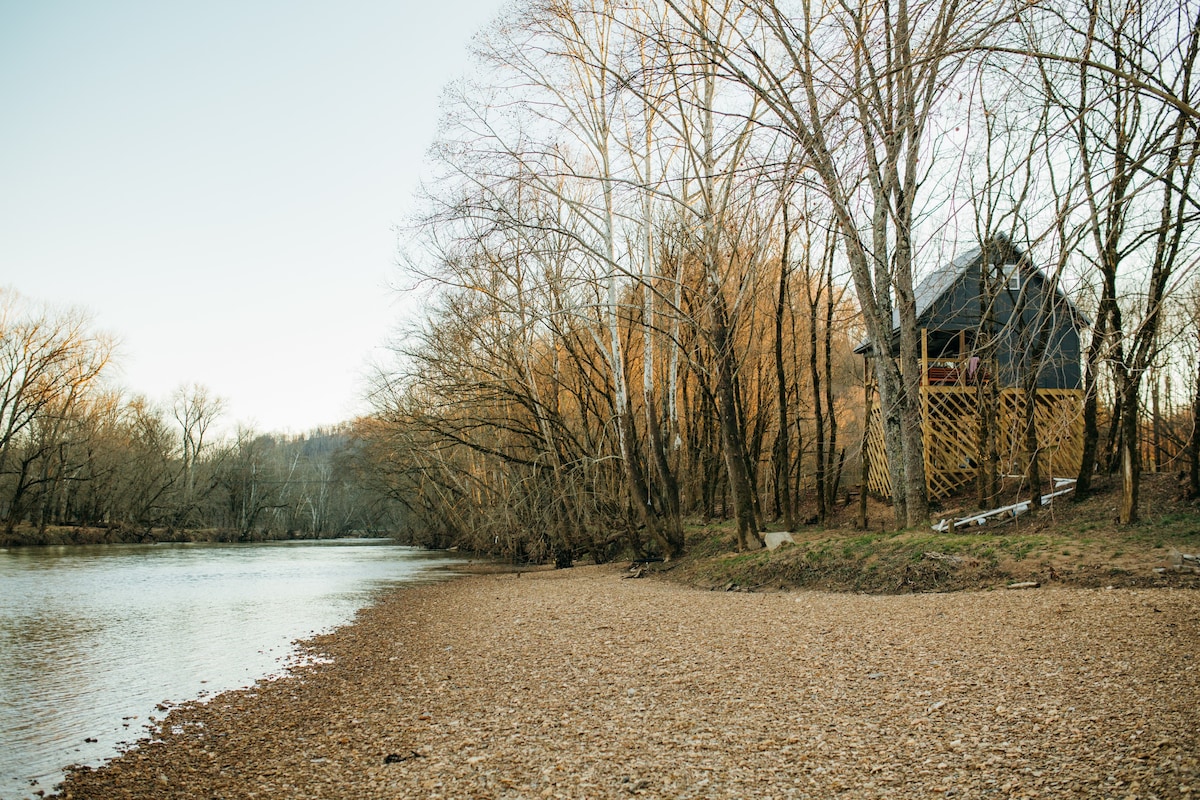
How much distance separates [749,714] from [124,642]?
7980 millimetres

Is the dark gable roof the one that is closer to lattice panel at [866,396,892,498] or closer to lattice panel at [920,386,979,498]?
lattice panel at [866,396,892,498]

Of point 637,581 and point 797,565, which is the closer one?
point 797,565

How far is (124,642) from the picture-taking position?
907 cm

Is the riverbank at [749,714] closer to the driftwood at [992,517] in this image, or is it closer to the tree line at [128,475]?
the driftwood at [992,517]

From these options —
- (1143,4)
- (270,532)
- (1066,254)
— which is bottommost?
(270,532)

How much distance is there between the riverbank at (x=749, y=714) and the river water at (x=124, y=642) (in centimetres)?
55

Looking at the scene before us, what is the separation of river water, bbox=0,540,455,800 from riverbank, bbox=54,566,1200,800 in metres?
0.55

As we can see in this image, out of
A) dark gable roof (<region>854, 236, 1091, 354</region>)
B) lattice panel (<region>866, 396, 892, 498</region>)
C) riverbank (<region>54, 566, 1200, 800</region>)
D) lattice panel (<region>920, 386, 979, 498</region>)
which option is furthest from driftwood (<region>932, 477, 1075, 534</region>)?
lattice panel (<region>866, 396, 892, 498</region>)

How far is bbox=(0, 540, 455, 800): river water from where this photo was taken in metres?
5.25

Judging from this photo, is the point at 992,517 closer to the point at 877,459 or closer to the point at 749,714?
the point at 877,459

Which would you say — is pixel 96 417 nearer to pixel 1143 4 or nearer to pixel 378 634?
pixel 378 634

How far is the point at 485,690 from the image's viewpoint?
5355 mm

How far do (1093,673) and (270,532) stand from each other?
174ft

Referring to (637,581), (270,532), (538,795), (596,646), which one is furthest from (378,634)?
(270,532)
